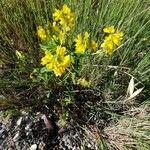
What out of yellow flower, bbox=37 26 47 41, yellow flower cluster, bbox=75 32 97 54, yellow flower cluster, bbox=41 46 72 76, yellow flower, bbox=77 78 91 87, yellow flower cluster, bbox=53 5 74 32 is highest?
yellow flower, bbox=37 26 47 41

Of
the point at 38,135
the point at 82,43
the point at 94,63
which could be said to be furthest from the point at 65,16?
the point at 38,135

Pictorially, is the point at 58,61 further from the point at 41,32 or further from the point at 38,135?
the point at 38,135

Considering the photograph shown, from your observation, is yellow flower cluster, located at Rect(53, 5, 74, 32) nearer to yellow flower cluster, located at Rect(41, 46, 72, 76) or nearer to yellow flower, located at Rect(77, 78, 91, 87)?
→ yellow flower cluster, located at Rect(41, 46, 72, 76)

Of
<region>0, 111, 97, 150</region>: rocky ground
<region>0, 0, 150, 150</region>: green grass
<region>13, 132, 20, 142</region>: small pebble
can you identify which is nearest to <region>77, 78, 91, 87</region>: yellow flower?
<region>0, 0, 150, 150</region>: green grass

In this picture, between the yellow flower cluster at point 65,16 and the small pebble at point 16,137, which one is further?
the small pebble at point 16,137

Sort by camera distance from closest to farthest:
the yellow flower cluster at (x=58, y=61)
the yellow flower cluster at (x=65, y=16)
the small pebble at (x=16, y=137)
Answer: the yellow flower cluster at (x=58, y=61) → the yellow flower cluster at (x=65, y=16) → the small pebble at (x=16, y=137)

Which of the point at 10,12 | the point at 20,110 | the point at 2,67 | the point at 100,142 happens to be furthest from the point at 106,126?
the point at 10,12

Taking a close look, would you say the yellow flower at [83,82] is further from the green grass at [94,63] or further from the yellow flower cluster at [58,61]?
the yellow flower cluster at [58,61]

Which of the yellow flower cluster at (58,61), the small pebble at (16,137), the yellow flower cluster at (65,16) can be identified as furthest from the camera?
the small pebble at (16,137)

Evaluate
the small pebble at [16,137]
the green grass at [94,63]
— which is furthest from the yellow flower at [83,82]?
the small pebble at [16,137]
